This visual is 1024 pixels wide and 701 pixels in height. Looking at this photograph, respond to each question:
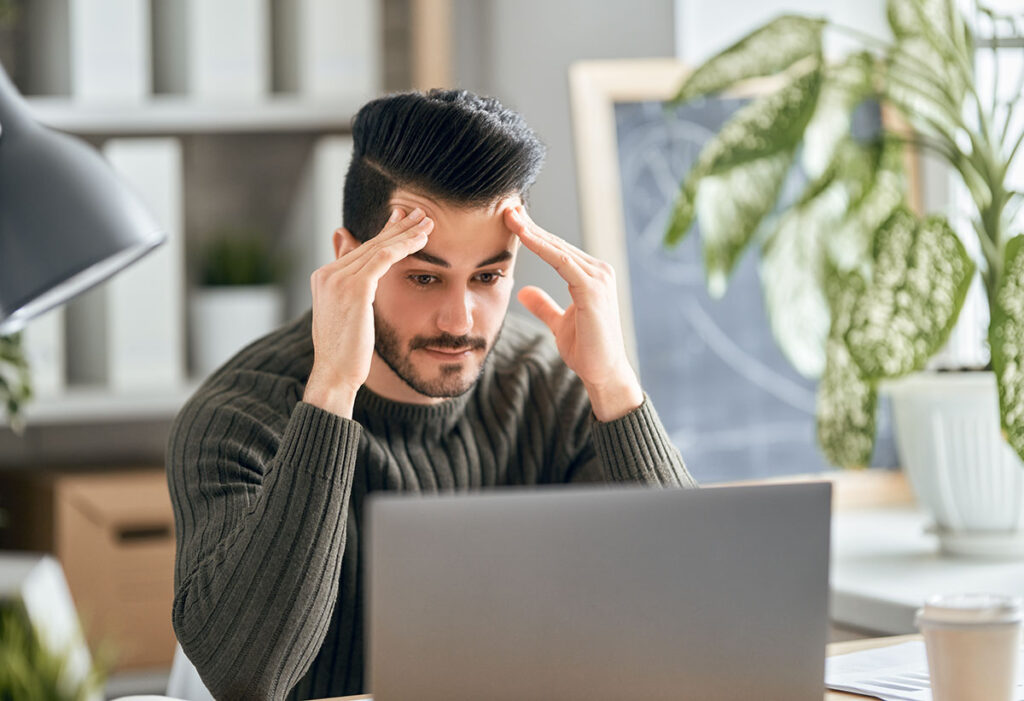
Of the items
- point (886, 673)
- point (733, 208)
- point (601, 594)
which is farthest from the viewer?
point (733, 208)

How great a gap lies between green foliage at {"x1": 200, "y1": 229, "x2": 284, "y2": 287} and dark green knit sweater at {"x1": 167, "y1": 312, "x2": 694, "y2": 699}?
79 centimetres


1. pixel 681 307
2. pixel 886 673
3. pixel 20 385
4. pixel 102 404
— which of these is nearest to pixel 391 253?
pixel 886 673

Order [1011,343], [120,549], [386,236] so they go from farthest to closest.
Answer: [120,549]
[1011,343]
[386,236]

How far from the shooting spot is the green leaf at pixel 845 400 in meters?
1.77

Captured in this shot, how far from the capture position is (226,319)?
213cm

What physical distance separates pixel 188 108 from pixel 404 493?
1.05m

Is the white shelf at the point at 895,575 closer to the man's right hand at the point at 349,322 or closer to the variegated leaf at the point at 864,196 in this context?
the variegated leaf at the point at 864,196

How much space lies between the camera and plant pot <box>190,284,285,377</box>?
213 centimetres

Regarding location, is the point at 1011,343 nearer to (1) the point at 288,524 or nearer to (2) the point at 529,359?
(2) the point at 529,359

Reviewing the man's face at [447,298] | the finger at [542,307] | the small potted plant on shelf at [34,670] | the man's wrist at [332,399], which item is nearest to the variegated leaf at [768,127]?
the finger at [542,307]

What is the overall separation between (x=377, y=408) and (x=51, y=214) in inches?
23.1

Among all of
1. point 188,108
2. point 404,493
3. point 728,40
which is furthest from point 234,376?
point 728,40

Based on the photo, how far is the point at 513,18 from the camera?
219 centimetres

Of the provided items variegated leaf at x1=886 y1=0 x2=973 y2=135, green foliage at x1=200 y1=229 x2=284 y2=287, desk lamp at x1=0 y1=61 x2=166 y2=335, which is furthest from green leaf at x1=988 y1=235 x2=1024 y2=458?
green foliage at x1=200 y1=229 x2=284 y2=287
